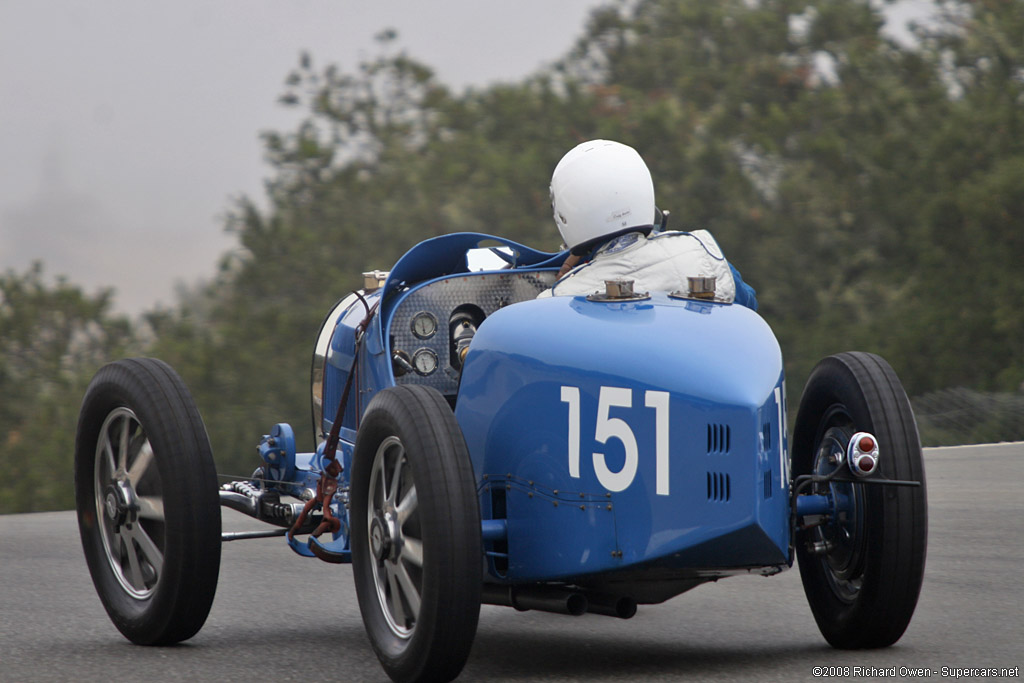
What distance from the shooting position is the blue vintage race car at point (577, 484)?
4082 millimetres

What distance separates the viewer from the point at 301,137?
65.2 ft

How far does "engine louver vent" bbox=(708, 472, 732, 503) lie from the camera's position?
402cm

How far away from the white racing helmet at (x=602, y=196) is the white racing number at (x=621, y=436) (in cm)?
119

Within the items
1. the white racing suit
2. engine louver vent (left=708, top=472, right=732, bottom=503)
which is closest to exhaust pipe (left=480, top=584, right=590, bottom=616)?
engine louver vent (left=708, top=472, right=732, bottom=503)

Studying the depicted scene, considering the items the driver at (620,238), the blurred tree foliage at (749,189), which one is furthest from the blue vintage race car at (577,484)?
the blurred tree foliage at (749,189)

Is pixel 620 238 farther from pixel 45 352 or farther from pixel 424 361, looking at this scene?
pixel 45 352

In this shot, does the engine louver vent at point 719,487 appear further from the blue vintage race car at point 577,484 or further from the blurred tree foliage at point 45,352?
the blurred tree foliage at point 45,352

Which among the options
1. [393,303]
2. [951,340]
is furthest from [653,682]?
[951,340]

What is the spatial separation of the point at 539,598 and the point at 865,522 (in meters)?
1.09

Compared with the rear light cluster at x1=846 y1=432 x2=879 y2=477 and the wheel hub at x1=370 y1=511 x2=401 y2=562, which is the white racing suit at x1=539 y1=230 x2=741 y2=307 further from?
the wheel hub at x1=370 y1=511 x2=401 y2=562

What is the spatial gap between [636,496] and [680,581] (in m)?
0.47

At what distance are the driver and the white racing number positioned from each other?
82 cm

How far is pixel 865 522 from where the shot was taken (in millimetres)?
4516

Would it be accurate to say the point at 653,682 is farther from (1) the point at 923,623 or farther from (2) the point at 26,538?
(2) the point at 26,538
